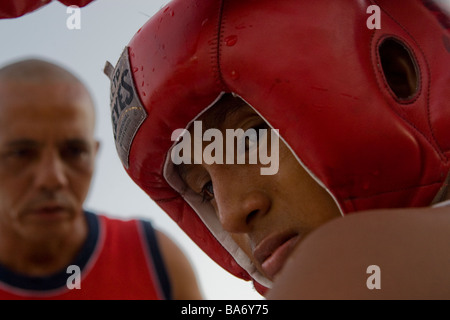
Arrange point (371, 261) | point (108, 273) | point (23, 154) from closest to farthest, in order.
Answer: point (371, 261) < point (23, 154) < point (108, 273)

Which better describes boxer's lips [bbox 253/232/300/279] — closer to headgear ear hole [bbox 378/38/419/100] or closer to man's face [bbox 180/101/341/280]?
man's face [bbox 180/101/341/280]

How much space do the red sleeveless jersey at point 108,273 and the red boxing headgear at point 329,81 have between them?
1.19ft

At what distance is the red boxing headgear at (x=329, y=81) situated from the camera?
79 cm

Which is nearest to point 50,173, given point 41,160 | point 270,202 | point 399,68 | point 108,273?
point 41,160

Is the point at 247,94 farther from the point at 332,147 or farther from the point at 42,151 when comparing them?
the point at 42,151

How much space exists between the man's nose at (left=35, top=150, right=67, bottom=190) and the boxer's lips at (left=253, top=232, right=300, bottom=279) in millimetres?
429

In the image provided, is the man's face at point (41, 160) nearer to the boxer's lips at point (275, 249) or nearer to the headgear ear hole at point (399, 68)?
the boxer's lips at point (275, 249)

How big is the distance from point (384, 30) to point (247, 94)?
270 millimetres

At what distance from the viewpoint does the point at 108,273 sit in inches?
47.5

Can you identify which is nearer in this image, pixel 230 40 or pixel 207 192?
pixel 230 40

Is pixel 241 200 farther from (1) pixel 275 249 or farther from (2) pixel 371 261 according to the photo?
(2) pixel 371 261

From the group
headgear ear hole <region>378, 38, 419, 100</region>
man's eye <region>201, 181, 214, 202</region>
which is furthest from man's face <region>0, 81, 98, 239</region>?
headgear ear hole <region>378, 38, 419, 100</region>

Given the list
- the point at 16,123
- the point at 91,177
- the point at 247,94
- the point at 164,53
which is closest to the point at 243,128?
the point at 247,94

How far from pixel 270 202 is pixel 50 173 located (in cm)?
45
